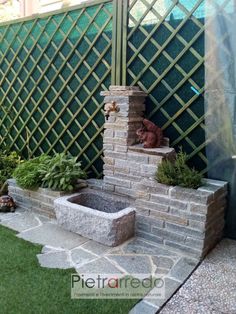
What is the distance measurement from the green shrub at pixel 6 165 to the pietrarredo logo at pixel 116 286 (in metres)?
2.03

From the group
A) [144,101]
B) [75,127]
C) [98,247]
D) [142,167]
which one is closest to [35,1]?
[75,127]

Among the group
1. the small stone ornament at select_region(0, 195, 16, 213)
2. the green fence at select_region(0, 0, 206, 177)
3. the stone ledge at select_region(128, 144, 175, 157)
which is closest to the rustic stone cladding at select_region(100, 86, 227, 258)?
the stone ledge at select_region(128, 144, 175, 157)

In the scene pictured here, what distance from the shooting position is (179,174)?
8.54 feet

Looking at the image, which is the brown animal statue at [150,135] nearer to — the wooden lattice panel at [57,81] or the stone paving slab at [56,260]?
the wooden lattice panel at [57,81]

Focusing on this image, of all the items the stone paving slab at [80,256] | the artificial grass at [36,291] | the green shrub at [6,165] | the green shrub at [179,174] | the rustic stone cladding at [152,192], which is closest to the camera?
the artificial grass at [36,291]

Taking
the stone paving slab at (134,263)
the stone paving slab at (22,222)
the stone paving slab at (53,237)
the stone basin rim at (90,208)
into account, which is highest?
the stone basin rim at (90,208)

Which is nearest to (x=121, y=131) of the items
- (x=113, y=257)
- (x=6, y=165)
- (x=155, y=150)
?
(x=155, y=150)

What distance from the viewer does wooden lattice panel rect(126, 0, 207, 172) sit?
277 centimetres

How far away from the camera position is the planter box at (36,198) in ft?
10.3

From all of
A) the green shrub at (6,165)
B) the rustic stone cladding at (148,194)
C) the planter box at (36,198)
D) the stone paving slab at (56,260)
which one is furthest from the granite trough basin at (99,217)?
the green shrub at (6,165)

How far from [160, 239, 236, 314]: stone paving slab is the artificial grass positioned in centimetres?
30

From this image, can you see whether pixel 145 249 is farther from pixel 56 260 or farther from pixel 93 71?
pixel 93 71

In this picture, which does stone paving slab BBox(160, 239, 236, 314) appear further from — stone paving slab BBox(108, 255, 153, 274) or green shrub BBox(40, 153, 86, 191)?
green shrub BBox(40, 153, 86, 191)

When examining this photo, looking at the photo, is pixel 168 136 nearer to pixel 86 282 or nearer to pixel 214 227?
pixel 214 227
